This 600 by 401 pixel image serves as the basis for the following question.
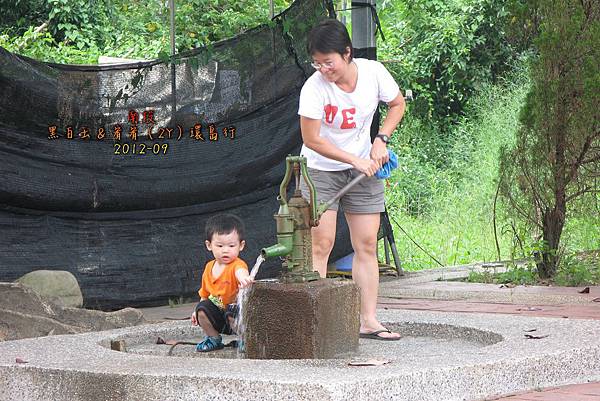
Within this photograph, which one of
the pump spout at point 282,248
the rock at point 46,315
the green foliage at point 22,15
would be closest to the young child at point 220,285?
the pump spout at point 282,248

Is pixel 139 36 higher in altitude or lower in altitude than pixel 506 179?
higher

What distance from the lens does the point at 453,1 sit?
19.8 meters

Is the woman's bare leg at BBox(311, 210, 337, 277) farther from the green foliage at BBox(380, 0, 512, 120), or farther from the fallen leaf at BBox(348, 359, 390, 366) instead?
the green foliage at BBox(380, 0, 512, 120)

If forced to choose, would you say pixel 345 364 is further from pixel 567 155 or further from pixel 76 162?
pixel 567 155

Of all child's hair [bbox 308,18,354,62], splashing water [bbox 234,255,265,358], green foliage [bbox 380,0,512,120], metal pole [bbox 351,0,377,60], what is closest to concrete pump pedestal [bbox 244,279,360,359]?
splashing water [bbox 234,255,265,358]

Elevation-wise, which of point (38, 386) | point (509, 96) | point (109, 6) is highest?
point (109, 6)

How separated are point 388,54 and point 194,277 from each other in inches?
469

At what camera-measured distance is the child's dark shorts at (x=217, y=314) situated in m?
5.54

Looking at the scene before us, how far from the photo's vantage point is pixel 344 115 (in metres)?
5.66

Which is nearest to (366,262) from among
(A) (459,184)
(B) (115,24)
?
(A) (459,184)

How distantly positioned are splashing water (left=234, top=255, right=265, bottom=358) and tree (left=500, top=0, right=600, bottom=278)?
409 centimetres

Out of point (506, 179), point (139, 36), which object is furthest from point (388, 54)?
point (506, 179)

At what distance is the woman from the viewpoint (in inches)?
218

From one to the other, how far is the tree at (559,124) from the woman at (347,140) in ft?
10.5
